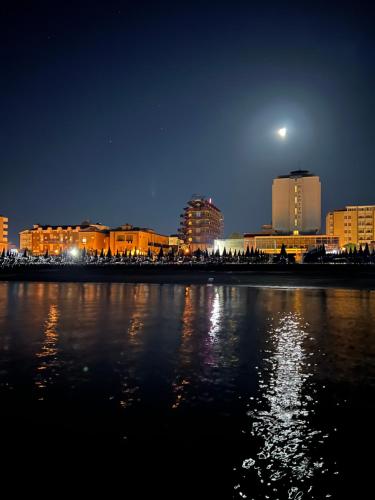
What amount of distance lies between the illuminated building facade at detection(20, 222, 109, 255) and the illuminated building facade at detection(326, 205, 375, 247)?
99.3 metres

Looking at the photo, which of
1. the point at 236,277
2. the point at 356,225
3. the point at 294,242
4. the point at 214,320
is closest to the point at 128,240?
the point at 294,242

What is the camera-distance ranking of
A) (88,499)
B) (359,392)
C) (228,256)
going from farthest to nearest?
(228,256) < (359,392) < (88,499)

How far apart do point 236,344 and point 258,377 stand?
4.12 meters

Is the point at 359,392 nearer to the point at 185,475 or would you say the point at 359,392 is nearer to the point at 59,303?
the point at 185,475

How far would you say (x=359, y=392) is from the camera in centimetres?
941

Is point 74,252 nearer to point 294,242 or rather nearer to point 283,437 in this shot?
point 294,242

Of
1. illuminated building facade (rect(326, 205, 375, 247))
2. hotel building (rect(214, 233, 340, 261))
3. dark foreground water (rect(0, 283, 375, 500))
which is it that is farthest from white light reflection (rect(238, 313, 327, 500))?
illuminated building facade (rect(326, 205, 375, 247))

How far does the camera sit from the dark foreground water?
590 centimetres

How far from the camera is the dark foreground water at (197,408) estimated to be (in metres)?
5.90

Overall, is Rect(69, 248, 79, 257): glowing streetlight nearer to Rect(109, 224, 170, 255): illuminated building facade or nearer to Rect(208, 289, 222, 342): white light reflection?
Rect(109, 224, 170, 255): illuminated building facade

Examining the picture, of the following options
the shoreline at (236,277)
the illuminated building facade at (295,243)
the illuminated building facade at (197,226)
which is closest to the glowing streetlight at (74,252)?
the illuminated building facade at (197,226)

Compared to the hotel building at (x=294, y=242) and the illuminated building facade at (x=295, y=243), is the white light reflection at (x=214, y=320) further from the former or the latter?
the illuminated building facade at (x=295, y=243)

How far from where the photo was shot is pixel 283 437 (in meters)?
7.05

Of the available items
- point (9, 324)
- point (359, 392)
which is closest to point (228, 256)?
point (9, 324)
